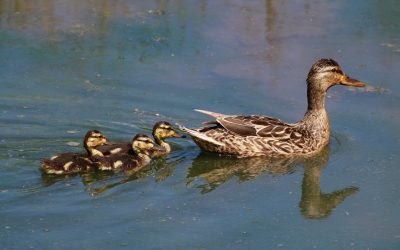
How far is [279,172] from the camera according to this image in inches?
303

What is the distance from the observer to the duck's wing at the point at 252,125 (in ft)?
26.5

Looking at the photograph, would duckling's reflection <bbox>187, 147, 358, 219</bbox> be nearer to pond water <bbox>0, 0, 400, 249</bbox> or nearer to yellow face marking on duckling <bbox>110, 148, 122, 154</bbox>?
pond water <bbox>0, 0, 400, 249</bbox>

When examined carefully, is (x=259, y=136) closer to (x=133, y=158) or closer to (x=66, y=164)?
(x=133, y=158)

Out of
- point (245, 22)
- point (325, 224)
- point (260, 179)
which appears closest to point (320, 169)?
point (260, 179)

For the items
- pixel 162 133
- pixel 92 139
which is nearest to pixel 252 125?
pixel 162 133

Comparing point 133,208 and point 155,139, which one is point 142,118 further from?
point 133,208

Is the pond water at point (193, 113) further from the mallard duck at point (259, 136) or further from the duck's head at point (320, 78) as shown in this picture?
the duck's head at point (320, 78)

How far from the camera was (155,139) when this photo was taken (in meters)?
8.02

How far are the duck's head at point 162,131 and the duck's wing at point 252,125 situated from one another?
0.35 m

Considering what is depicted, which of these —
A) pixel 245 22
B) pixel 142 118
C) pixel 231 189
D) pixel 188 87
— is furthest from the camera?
pixel 245 22

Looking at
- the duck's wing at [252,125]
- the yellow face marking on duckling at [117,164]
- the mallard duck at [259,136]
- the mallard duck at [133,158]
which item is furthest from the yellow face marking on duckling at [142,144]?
the duck's wing at [252,125]

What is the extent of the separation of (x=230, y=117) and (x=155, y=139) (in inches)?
25.6

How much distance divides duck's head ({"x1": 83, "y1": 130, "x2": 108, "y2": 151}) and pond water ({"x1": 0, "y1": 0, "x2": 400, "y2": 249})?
303 mm

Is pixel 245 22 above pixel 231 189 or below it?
above
